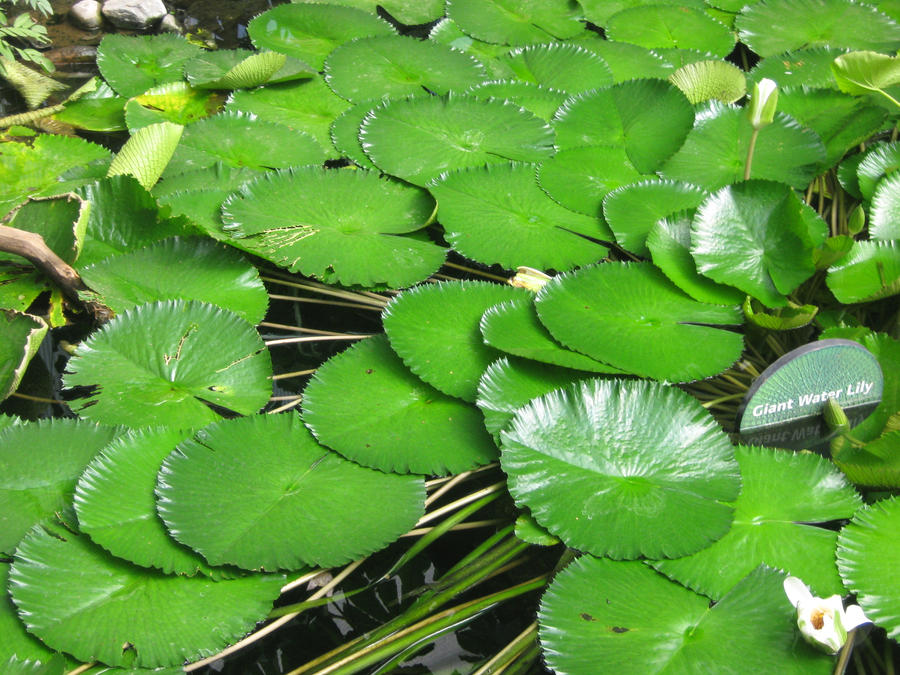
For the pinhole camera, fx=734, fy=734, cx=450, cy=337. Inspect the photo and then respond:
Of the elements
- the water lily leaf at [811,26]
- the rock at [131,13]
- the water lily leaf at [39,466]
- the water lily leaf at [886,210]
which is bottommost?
the water lily leaf at [39,466]

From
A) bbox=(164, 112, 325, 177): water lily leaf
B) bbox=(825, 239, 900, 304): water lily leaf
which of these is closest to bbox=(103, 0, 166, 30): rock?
bbox=(164, 112, 325, 177): water lily leaf

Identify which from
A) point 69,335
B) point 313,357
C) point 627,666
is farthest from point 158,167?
point 627,666

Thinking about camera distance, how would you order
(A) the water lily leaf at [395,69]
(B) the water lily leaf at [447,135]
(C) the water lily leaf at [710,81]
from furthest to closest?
(A) the water lily leaf at [395,69]
(C) the water lily leaf at [710,81]
(B) the water lily leaf at [447,135]

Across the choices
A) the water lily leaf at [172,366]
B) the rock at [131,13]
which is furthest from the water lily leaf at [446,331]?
the rock at [131,13]

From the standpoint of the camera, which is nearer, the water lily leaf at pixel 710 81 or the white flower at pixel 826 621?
the white flower at pixel 826 621

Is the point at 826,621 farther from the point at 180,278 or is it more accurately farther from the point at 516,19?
the point at 516,19

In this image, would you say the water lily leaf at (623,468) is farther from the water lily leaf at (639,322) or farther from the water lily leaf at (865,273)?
the water lily leaf at (865,273)
